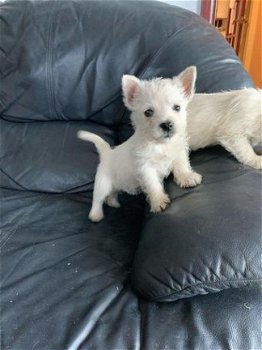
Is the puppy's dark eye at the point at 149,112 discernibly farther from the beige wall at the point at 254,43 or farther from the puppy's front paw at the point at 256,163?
the beige wall at the point at 254,43

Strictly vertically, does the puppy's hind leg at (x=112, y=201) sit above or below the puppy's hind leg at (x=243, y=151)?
below

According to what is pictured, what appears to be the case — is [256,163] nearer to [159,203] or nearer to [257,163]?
[257,163]

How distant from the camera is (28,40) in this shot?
1.79 m

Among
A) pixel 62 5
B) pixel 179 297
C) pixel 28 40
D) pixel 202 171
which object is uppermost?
pixel 62 5

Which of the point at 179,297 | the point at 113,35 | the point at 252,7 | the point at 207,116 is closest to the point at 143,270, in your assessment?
the point at 179,297

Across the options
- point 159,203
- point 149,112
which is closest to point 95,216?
point 159,203

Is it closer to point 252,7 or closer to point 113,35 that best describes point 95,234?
point 113,35

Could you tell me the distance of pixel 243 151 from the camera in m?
1.36

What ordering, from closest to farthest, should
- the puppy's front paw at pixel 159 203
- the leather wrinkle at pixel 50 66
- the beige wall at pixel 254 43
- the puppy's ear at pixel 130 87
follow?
the puppy's front paw at pixel 159 203 → the puppy's ear at pixel 130 87 → the leather wrinkle at pixel 50 66 → the beige wall at pixel 254 43

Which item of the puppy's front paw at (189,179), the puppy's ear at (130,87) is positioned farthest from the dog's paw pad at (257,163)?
the puppy's ear at (130,87)

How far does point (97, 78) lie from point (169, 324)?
3.74ft

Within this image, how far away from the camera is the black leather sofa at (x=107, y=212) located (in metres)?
1.00

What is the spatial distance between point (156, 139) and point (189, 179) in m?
0.17

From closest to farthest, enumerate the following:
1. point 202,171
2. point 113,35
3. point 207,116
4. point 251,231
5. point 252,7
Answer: point 251,231 → point 202,171 → point 207,116 → point 113,35 → point 252,7
